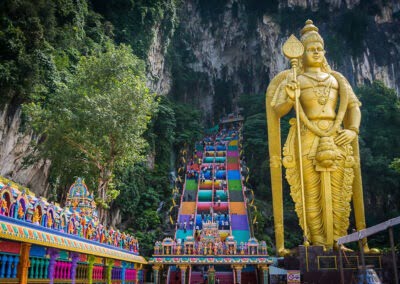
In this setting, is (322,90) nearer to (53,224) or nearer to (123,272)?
(123,272)

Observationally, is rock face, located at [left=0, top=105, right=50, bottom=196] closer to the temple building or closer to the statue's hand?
the temple building

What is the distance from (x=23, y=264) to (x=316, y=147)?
7396 mm

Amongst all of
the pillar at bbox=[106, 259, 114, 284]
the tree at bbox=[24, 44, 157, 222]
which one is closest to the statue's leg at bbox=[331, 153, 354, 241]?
the pillar at bbox=[106, 259, 114, 284]

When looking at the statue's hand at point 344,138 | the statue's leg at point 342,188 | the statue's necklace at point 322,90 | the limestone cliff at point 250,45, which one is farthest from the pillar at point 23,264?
the limestone cliff at point 250,45

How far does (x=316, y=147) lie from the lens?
9805mm

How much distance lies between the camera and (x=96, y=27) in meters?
17.2

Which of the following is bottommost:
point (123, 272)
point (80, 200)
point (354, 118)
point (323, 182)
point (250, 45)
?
point (123, 272)

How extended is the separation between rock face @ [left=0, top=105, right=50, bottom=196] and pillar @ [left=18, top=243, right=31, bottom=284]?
8.67 meters

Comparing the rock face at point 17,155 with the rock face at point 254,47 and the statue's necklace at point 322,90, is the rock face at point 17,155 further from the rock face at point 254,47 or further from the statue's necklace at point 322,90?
the rock face at point 254,47

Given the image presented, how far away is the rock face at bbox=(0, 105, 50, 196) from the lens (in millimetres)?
12023

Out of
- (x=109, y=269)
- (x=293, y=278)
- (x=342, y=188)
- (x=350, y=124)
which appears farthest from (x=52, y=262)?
(x=350, y=124)

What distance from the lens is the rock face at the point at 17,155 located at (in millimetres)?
12023

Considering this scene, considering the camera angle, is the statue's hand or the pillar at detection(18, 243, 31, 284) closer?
the pillar at detection(18, 243, 31, 284)

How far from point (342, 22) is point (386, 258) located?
24.3 metres
